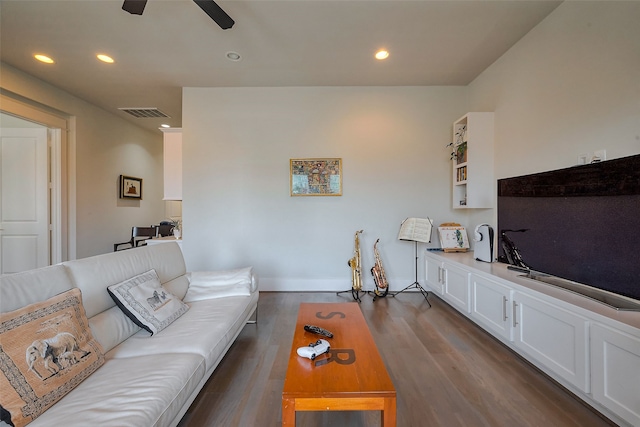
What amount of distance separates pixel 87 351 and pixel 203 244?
8.27ft

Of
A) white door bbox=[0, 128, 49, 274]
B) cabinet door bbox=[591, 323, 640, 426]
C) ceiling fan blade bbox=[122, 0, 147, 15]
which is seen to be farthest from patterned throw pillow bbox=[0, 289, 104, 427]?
white door bbox=[0, 128, 49, 274]

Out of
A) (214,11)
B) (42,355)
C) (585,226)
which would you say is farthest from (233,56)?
(585,226)

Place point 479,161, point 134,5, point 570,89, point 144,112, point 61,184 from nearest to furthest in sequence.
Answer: point 134,5 → point 570,89 → point 479,161 → point 61,184 → point 144,112

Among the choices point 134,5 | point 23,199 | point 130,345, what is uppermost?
point 134,5

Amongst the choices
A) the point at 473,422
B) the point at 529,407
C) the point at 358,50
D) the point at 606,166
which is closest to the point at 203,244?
the point at 358,50

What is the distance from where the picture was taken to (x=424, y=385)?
166 cm

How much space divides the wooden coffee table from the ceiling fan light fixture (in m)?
2.82

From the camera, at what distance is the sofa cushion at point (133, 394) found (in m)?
0.90

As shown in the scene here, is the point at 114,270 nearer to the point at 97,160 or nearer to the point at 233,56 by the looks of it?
the point at 233,56

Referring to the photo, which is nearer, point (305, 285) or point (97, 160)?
point (305, 285)

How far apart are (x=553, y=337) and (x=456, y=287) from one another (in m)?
1.09

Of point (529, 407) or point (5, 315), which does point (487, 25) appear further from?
point (5, 315)

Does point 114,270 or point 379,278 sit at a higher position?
point 114,270

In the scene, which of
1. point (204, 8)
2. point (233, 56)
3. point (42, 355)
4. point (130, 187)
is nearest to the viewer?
point (42, 355)
